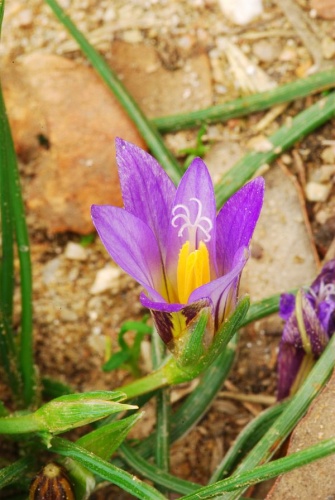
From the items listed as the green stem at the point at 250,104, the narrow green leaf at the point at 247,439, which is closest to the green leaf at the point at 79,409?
the narrow green leaf at the point at 247,439

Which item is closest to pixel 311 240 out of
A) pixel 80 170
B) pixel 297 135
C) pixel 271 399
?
pixel 297 135

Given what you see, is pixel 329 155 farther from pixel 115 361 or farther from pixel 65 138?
pixel 115 361

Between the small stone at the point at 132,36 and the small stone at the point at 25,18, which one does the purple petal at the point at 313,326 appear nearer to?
the small stone at the point at 132,36

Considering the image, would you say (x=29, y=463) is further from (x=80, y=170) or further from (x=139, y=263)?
(x=80, y=170)

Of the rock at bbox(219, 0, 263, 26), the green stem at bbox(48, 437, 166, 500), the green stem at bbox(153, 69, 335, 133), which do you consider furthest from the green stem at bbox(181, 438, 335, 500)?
the rock at bbox(219, 0, 263, 26)

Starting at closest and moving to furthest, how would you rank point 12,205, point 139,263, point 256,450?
point 139,263, point 256,450, point 12,205

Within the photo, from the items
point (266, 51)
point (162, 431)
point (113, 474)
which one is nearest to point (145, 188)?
point (113, 474)

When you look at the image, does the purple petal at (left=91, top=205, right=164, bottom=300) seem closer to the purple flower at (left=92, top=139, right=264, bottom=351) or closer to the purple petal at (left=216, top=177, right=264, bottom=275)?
the purple flower at (left=92, top=139, right=264, bottom=351)
